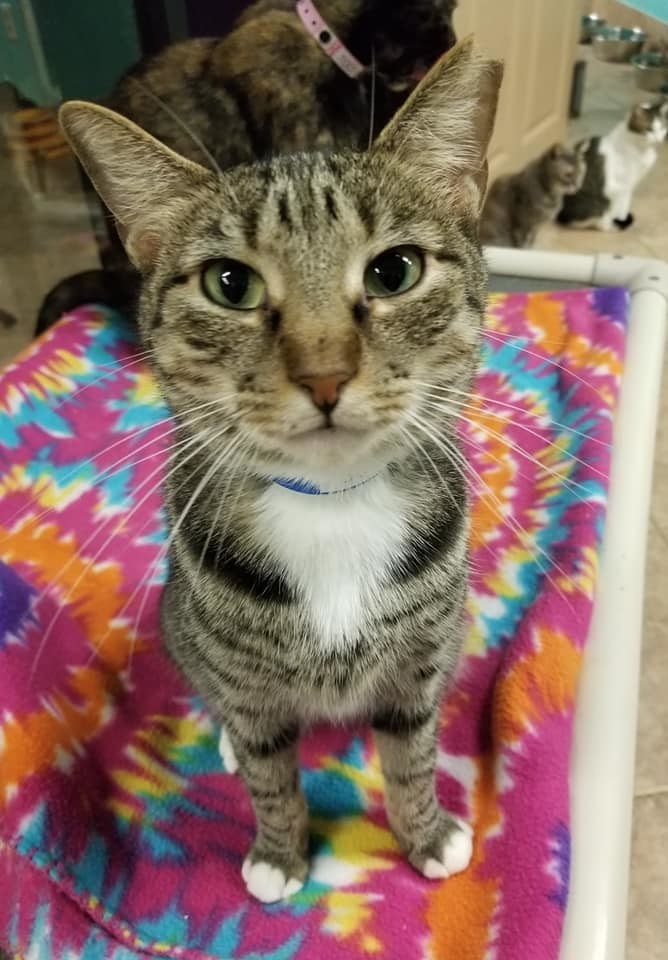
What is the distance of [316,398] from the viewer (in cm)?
57

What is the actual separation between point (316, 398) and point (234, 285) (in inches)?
5.4

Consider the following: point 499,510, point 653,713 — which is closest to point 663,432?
point 653,713

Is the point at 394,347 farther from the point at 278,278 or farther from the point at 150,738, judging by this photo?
the point at 150,738

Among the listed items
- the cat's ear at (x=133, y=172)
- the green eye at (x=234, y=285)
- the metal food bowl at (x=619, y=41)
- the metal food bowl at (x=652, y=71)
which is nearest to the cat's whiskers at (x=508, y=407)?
the green eye at (x=234, y=285)

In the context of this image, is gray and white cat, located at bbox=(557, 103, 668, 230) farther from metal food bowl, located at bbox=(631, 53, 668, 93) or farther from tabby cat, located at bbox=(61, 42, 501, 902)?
tabby cat, located at bbox=(61, 42, 501, 902)

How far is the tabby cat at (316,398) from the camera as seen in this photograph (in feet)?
2.00

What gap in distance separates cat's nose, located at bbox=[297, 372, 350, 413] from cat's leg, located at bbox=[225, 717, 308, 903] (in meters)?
0.36

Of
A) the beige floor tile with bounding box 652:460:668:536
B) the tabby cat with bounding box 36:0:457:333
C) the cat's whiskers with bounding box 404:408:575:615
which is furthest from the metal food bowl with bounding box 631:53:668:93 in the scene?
the cat's whiskers with bounding box 404:408:575:615

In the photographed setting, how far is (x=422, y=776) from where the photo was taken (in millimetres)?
847

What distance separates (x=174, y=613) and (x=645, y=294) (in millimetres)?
1108

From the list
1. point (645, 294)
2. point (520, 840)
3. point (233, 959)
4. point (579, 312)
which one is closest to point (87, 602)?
point (233, 959)

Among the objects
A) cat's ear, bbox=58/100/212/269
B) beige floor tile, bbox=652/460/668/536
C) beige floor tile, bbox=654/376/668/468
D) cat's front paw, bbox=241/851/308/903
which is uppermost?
cat's ear, bbox=58/100/212/269

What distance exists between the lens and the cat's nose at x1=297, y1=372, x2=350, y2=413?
0.56 meters

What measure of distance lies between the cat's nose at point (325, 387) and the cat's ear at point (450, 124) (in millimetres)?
238
